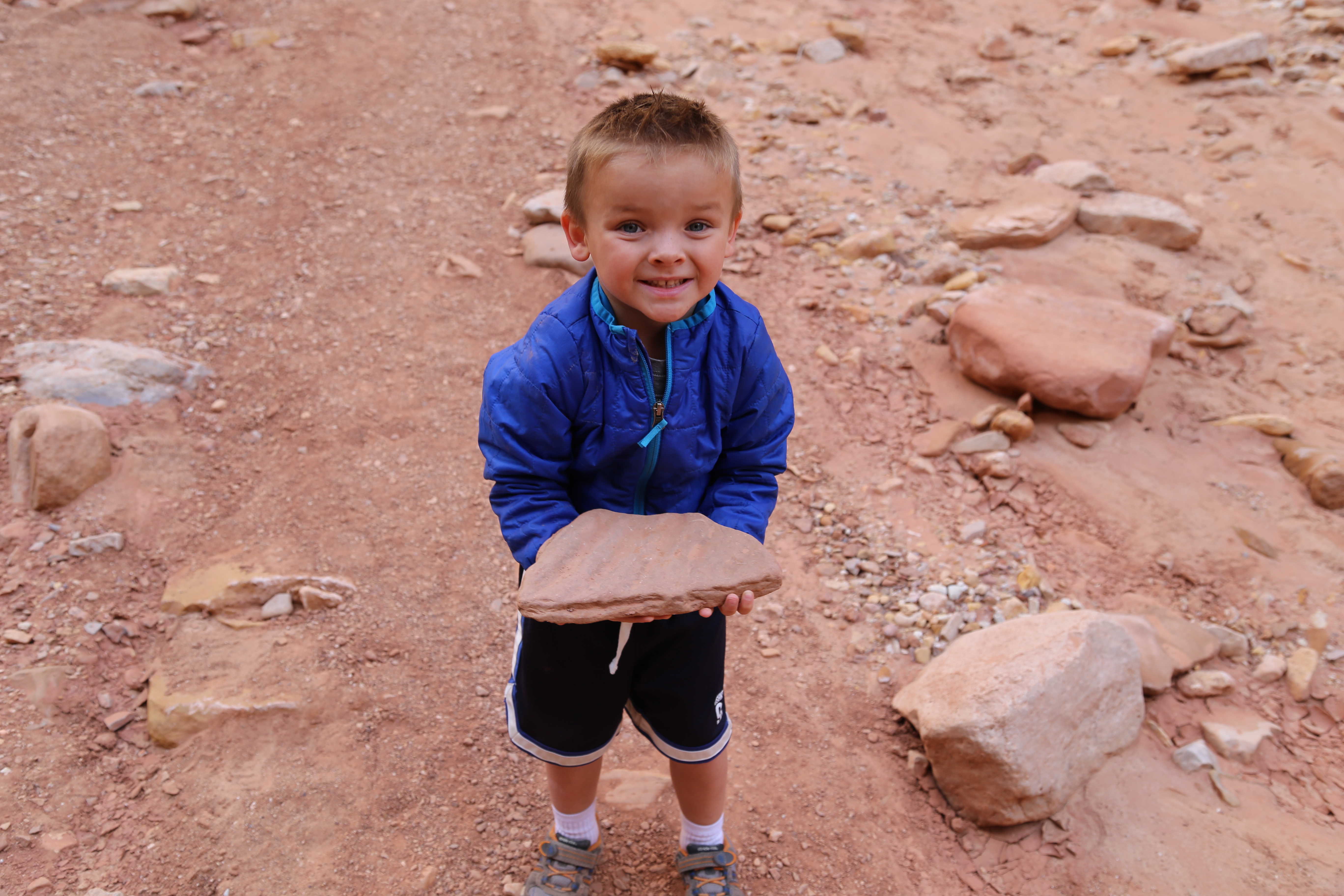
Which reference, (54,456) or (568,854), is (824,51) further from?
(568,854)

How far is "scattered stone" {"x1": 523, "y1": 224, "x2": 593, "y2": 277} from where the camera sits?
15.8 ft

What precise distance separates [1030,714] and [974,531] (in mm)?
1161

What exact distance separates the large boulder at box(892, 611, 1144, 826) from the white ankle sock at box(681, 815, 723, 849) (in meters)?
0.71

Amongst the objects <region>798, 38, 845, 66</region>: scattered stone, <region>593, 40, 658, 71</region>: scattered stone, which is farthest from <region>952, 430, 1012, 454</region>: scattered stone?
<region>593, 40, 658, 71</region>: scattered stone

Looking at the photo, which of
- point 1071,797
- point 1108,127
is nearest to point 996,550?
point 1071,797

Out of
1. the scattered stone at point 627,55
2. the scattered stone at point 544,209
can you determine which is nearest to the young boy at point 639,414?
the scattered stone at point 544,209

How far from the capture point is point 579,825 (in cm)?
233

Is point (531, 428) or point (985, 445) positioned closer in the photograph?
point (531, 428)

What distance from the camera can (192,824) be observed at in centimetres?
247

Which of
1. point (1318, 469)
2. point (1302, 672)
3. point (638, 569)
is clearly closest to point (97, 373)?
point (638, 569)

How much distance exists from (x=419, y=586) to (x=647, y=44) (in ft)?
15.5

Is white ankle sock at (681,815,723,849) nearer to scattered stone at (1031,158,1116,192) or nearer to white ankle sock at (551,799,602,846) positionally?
white ankle sock at (551,799,602,846)

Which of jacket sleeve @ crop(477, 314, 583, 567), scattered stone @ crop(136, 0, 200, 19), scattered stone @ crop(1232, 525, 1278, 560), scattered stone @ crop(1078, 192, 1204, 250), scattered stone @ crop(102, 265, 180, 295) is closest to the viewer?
jacket sleeve @ crop(477, 314, 583, 567)

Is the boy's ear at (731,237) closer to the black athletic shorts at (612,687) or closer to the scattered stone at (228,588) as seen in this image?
the black athletic shorts at (612,687)
